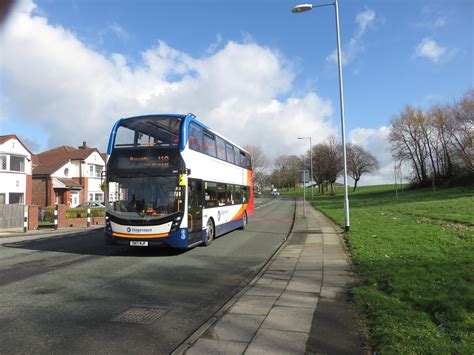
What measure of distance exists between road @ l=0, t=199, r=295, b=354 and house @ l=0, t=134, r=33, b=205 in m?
22.6

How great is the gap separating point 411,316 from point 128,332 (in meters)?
3.65

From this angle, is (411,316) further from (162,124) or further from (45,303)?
(162,124)

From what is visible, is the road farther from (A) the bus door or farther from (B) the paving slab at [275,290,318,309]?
(B) the paving slab at [275,290,318,309]

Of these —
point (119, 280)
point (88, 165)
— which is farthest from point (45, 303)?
point (88, 165)

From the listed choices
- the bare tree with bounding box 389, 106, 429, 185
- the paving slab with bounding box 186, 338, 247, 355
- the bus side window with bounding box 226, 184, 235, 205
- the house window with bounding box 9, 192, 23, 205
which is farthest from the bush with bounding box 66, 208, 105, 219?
the bare tree with bounding box 389, 106, 429, 185

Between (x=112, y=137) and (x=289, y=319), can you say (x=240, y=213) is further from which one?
(x=289, y=319)

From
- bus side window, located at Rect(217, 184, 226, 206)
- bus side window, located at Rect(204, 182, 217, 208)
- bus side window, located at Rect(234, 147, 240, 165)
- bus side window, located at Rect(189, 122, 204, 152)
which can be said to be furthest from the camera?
bus side window, located at Rect(234, 147, 240, 165)

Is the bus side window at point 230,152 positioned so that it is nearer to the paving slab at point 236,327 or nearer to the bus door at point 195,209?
the bus door at point 195,209

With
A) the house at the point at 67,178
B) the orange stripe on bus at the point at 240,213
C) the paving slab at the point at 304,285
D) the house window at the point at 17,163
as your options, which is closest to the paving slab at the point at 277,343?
the paving slab at the point at 304,285

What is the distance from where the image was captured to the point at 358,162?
87250 millimetres

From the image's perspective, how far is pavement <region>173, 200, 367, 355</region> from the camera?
14.7 feet

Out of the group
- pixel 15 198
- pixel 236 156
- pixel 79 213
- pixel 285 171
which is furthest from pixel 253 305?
pixel 285 171

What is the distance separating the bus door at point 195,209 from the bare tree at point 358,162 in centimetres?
7819

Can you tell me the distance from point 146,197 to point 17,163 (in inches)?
1108
